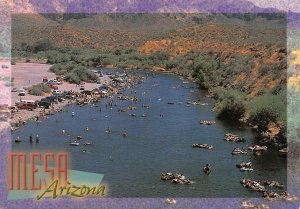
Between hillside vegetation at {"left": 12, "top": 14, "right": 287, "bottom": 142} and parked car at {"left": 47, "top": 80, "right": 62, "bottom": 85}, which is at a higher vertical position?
hillside vegetation at {"left": 12, "top": 14, "right": 287, "bottom": 142}

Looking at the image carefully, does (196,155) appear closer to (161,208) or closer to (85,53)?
(161,208)

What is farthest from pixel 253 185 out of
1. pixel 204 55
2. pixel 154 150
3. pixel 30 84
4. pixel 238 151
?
pixel 204 55

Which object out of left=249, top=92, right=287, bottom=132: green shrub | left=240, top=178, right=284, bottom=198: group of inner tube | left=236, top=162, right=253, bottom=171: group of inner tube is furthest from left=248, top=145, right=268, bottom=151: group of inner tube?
left=240, top=178, right=284, bottom=198: group of inner tube

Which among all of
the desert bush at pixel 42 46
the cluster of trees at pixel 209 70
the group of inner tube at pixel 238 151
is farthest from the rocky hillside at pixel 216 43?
the group of inner tube at pixel 238 151

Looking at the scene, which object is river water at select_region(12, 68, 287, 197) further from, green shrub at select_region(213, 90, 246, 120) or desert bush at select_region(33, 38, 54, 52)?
desert bush at select_region(33, 38, 54, 52)

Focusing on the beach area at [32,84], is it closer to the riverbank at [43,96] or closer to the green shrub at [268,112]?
the riverbank at [43,96]

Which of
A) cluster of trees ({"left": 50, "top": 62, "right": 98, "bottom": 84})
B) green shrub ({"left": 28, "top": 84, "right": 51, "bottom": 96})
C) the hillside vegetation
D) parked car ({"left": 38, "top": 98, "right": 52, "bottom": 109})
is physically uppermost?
the hillside vegetation
